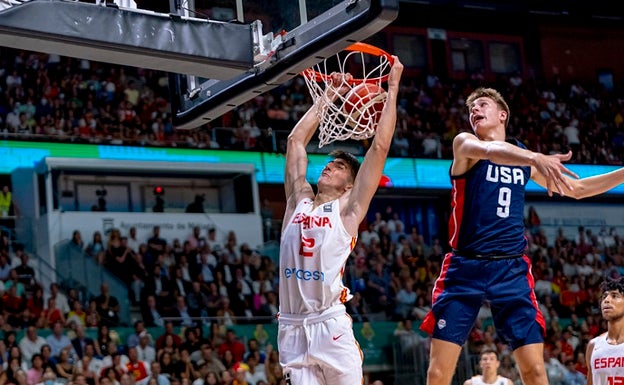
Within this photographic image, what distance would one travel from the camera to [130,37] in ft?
20.3

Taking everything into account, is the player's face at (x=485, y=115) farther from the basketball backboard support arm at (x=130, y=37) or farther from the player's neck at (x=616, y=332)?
the player's neck at (x=616, y=332)

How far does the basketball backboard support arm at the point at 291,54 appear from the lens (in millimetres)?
5871

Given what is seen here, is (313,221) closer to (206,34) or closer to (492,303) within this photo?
(492,303)

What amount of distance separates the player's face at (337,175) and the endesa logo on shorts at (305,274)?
1.98 feet

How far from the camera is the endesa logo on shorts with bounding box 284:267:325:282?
5.98m

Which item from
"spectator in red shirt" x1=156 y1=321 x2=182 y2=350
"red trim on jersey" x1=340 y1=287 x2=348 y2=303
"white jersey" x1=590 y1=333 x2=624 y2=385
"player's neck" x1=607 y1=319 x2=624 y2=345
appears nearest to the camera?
"red trim on jersey" x1=340 y1=287 x2=348 y2=303

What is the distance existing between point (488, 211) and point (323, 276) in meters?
1.25

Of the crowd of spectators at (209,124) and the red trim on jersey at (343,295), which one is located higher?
the crowd of spectators at (209,124)

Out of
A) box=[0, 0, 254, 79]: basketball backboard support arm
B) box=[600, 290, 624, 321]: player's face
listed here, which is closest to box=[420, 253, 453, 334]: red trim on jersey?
box=[0, 0, 254, 79]: basketball backboard support arm

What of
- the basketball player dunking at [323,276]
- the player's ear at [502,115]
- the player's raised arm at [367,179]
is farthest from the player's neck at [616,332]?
the player's raised arm at [367,179]

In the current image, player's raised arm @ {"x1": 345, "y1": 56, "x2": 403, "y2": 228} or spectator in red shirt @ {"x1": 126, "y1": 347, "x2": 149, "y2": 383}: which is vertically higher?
player's raised arm @ {"x1": 345, "y1": 56, "x2": 403, "y2": 228}

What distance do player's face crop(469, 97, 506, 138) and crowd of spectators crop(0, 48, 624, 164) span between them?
1351 cm

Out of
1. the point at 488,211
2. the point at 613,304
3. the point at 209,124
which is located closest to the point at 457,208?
the point at 488,211

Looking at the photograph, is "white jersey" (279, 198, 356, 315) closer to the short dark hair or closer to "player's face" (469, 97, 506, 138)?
the short dark hair
